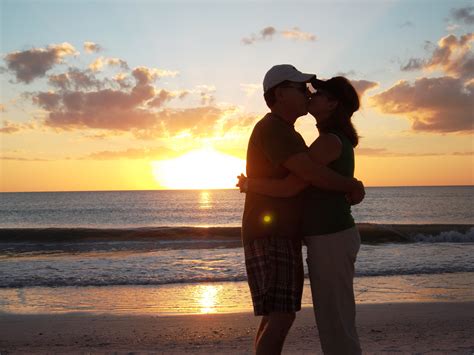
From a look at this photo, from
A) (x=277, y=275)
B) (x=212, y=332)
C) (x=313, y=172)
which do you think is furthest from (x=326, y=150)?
(x=212, y=332)

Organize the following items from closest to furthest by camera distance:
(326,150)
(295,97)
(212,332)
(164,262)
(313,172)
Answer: (313,172) < (326,150) < (295,97) < (212,332) < (164,262)

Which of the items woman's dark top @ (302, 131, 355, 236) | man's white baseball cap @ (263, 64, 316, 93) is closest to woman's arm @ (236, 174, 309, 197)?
woman's dark top @ (302, 131, 355, 236)

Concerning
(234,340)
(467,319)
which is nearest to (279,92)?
(234,340)

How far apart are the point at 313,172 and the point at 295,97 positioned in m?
0.50

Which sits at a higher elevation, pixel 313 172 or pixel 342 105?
pixel 342 105

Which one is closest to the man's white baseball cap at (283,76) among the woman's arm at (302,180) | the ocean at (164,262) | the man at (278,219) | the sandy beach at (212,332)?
the man at (278,219)

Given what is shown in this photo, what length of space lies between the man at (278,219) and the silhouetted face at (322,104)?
5 centimetres

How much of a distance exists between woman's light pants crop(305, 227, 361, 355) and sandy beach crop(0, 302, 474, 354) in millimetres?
2177

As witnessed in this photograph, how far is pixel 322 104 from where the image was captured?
307 centimetres

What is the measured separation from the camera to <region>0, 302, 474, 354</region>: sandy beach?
17.3 feet

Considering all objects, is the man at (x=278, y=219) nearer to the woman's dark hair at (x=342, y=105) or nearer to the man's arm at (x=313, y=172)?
the man's arm at (x=313, y=172)

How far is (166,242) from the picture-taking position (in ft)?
63.1

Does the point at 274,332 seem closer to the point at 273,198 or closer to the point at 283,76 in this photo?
the point at 273,198

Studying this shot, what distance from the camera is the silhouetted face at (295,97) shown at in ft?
10.0
